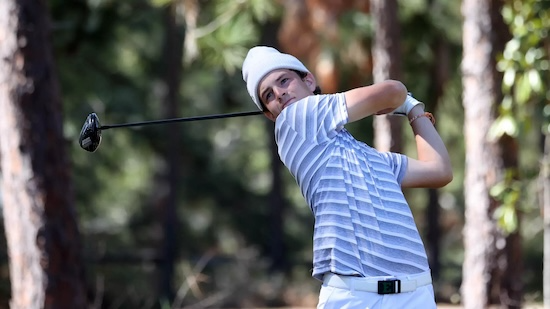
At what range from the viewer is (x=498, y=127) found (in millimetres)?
7219

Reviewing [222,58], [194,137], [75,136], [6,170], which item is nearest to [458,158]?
[194,137]

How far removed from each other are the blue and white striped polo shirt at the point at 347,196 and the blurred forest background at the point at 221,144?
11.2 ft

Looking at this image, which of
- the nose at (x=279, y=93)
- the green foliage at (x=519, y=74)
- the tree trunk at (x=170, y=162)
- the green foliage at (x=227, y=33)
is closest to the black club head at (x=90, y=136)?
the nose at (x=279, y=93)

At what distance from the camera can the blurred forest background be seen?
677 cm

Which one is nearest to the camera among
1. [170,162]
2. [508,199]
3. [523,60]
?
[523,60]

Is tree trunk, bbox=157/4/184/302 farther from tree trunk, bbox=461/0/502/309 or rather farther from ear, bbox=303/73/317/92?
ear, bbox=303/73/317/92

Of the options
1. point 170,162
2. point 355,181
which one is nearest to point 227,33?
point 355,181

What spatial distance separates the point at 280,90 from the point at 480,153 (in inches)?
166

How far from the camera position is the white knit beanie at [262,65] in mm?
3713

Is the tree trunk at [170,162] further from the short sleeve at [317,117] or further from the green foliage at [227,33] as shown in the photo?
the short sleeve at [317,117]

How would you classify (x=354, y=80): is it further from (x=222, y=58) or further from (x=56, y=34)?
(x=222, y=58)

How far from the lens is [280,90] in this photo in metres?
3.72

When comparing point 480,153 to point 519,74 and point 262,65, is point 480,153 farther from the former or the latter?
point 262,65

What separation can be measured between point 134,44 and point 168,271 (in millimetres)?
4900
